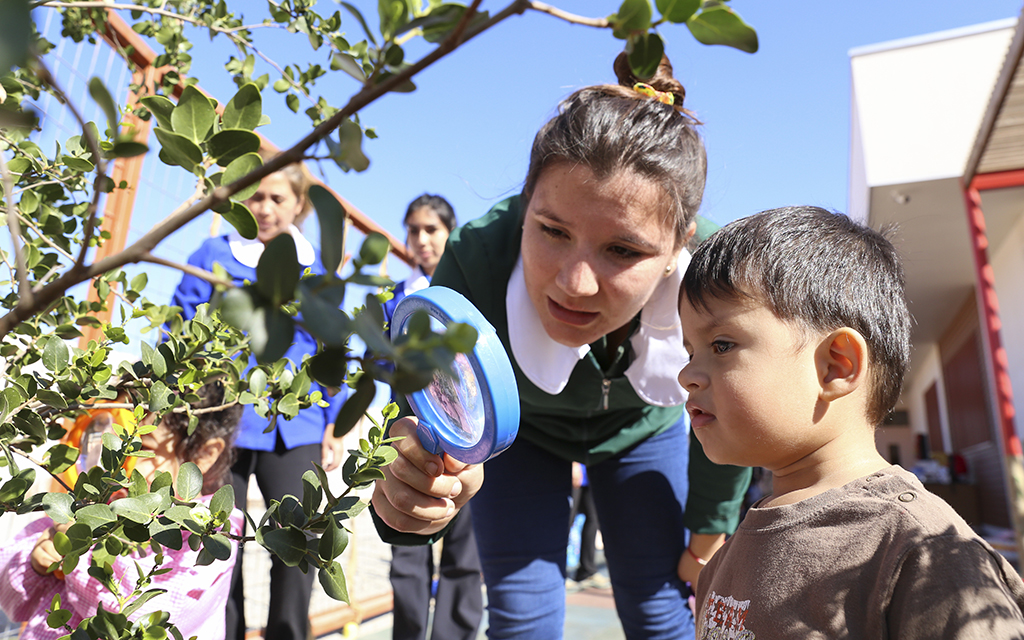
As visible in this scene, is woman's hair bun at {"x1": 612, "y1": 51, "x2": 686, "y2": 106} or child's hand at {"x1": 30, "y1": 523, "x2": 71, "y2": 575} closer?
child's hand at {"x1": 30, "y1": 523, "x2": 71, "y2": 575}

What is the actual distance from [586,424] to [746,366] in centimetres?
77

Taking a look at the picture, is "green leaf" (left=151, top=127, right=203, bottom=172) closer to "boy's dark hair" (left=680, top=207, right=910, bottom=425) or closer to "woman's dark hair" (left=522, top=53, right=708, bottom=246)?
"boy's dark hair" (left=680, top=207, right=910, bottom=425)

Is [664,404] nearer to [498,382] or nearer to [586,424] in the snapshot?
[586,424]

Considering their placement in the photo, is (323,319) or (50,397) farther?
(50,397)

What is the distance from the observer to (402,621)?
9.30 ft

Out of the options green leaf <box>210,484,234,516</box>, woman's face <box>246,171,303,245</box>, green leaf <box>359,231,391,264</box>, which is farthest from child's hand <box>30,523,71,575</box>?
green leaf <box>359,231,391,264</box>

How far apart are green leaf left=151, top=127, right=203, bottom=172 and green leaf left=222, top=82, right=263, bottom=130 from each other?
7cm

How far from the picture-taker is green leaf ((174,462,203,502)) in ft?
2.48

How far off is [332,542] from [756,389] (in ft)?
2.37

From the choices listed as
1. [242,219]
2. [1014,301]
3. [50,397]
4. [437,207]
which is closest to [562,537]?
[50,397]

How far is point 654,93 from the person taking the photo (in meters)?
1.66

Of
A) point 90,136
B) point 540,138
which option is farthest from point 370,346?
point 540,138

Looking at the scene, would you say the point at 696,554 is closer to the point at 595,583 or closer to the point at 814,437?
the point at 814,437

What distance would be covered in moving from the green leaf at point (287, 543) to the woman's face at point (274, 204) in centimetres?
203
